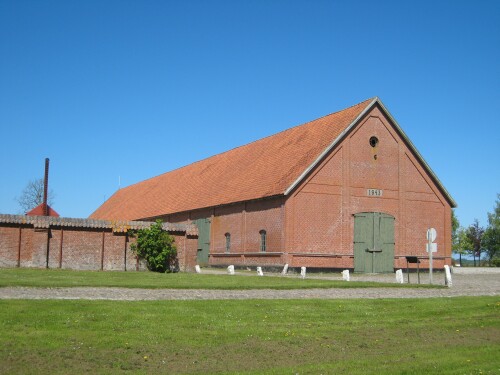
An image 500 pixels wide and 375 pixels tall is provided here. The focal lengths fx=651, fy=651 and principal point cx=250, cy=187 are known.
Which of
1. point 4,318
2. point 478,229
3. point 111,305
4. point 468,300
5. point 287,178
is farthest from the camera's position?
point 478,229

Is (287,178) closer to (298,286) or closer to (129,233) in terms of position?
(129,233)

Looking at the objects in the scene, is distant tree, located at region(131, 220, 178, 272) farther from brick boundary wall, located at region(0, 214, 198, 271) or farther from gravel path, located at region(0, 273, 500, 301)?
gravel path, located at region(0, 273, 500, 301)

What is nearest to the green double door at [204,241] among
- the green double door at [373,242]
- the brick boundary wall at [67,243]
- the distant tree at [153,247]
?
the brick boundary wall at [67,243]

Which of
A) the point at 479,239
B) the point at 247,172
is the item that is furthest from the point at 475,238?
the point at 247,172

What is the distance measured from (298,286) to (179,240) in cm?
1347

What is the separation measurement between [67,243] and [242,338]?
20.7m

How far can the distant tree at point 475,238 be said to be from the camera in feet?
272

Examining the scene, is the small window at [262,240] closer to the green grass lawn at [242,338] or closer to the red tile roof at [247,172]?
the red tile roof at [247,172]

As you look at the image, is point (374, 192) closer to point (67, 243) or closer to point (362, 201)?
point (362, 201)

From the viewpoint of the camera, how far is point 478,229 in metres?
85.6

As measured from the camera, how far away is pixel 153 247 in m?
32.1

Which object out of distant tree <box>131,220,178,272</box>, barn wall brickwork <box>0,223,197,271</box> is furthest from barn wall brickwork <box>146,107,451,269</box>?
barn wall brickwork <box>0,223,197,271</box>

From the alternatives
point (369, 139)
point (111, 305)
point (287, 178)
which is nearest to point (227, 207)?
point (287, 178)

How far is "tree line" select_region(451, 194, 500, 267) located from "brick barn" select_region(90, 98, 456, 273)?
4102 cm
